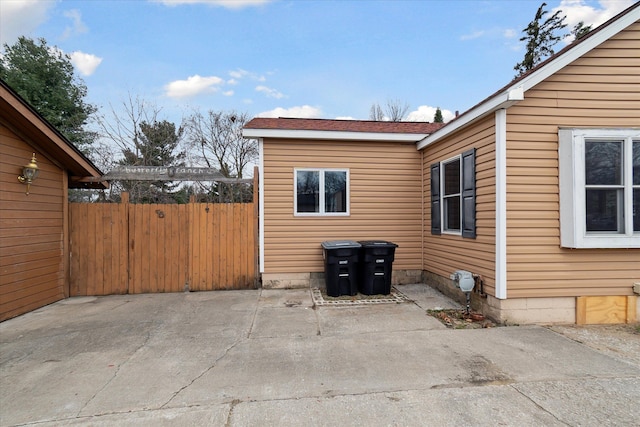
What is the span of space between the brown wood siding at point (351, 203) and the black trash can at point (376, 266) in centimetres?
83

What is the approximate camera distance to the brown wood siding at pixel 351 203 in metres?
6.39

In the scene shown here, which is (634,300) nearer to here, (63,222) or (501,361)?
(501,361)

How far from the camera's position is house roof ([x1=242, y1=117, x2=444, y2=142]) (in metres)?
6.21

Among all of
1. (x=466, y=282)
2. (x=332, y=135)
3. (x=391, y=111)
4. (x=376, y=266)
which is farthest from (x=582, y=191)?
(x=391, y=111)

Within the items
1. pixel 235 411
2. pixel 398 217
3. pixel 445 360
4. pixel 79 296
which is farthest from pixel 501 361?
pixel 79 296

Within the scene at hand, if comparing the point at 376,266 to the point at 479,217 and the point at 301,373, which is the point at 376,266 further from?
the point at 301,373

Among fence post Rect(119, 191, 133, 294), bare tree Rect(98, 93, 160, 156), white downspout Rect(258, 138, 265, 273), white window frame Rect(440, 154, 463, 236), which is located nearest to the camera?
white window frame Rect(440, 154, 463, 236)

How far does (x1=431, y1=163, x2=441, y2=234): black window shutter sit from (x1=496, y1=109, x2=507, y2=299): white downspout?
1760mm

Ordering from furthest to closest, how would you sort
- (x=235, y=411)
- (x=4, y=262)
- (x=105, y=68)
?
(x=105, y=68) → (x=4, y=262) → (x=235, y=411)

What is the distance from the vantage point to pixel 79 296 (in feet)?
20.0

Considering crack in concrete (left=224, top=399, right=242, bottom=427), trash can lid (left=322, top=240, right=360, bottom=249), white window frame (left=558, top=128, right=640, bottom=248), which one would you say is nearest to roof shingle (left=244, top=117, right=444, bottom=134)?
trash can lid (left=322, top=240, right=360, bottom=249)

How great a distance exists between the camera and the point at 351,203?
657 cm

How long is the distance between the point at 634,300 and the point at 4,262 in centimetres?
917

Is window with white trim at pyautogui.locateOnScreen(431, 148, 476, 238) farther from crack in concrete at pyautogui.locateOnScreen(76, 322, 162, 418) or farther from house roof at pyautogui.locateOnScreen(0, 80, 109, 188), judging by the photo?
house roof at pyautogui.locateOnScreen(0, 80, 109, 188)
